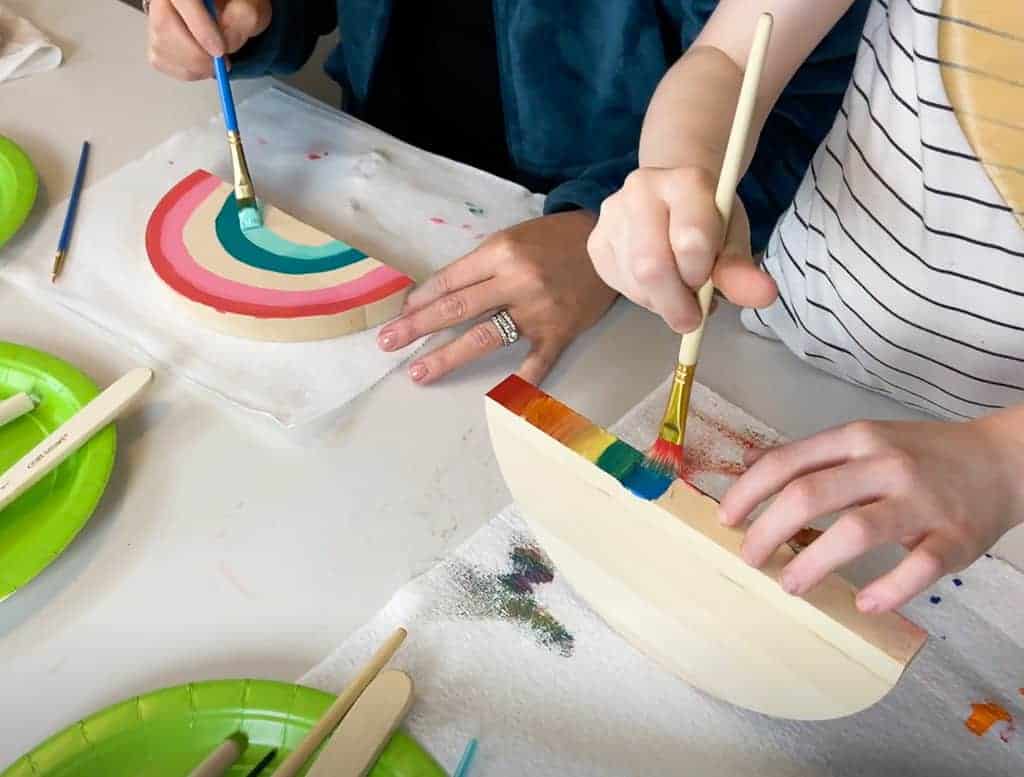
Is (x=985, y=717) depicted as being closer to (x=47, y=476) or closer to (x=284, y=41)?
(x=47, y=476)

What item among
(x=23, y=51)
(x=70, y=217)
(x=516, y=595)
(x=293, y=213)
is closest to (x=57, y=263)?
(x=70, y=217)

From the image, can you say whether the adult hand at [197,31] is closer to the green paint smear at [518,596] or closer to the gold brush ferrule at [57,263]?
the gold brush ferrule at [57,263]

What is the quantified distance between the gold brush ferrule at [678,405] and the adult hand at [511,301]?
0.13m

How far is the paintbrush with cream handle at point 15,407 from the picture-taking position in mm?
487

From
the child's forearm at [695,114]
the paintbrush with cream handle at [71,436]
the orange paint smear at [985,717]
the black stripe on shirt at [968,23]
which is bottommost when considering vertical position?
the orange paint smear at [985,717]

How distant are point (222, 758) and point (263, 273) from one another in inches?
11.5

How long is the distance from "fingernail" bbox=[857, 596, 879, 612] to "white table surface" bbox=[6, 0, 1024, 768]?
174 millimetres

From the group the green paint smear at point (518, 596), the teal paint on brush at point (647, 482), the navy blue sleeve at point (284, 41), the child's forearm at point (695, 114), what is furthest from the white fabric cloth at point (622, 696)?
the navy blue sleeve at point (284, 41)

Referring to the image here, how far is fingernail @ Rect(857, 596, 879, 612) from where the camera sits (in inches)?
13.0

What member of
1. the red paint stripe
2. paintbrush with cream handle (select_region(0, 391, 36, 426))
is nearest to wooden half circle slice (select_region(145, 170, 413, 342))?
the red paint stripe

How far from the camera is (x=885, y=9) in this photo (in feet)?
1.58

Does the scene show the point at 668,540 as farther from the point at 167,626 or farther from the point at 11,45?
the point at 11,45

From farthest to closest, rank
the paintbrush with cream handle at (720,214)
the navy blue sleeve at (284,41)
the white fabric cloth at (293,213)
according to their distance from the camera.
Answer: the navy blue sleeve at (284,41)
the white fabric cloth at (293,213)
the paintbrush with cream handle at (720,214)

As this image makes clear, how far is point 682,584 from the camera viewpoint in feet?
1.25
